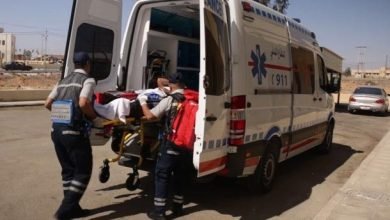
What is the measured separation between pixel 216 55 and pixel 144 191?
2382 millimetres

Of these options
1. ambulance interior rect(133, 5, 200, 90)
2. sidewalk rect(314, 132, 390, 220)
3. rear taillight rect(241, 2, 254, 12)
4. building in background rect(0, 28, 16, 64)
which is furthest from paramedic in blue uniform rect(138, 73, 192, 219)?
building in background rect(0, 28, 16, 64)

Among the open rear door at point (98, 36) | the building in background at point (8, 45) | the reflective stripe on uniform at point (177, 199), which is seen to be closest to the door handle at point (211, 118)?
the reflective stripe on uniform at point (177, 199)

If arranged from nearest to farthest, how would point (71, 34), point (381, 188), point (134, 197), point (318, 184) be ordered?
point (71, 34) → point (134, 197) → point (381, 188) → point (318, 184)

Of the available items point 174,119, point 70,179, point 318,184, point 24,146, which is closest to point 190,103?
point 174,119

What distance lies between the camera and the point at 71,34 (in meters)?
5.73

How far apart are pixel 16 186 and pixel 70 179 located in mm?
1558

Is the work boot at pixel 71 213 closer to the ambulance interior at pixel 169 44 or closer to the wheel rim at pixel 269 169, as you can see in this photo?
the ambulance interior at pixel 169 44

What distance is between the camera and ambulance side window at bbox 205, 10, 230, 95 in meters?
4.98

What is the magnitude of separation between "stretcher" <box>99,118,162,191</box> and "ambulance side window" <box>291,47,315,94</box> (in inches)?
100

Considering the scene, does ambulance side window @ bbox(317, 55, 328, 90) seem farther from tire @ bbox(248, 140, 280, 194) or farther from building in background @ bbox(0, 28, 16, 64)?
building in background @ bbox(0, 28, 16, 64)

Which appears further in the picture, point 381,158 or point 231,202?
point 381,158

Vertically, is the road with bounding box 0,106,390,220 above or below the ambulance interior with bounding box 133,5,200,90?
below

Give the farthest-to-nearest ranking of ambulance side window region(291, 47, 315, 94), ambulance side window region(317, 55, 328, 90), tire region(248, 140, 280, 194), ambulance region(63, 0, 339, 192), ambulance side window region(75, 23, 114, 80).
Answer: ambulance side window region(317, 55, 328, 90) → ambulance side window region(291, 47, 315, 94) → tire region(248, 140, 280, 194) → ambulance side window region(75, 23, 114, 80) → ambulance region(63, 0, 339, 192)

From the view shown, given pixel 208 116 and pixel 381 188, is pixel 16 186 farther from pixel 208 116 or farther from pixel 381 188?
pixel 381 188
